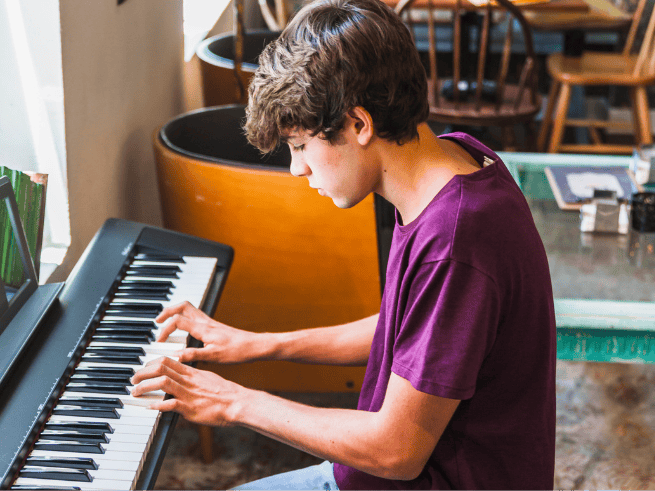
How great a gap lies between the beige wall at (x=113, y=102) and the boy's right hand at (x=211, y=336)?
0.48 metres

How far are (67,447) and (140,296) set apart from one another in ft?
1.29

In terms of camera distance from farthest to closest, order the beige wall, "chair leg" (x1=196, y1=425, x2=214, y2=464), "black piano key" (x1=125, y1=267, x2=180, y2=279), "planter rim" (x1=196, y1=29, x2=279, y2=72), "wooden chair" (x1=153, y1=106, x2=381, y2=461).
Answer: "planter rim" (x1=196, y1=29, x2=279, y2=72) → "chair leg" (x1=196, y1=425, x2=214, y2=464) → "wooden chair" (x1=153, y1=106, x2=381, y2=461) → the beige wall → "black piano key" (x1=125, y1=267, x2=180, y2=279)

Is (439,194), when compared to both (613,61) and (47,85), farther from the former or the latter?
(613,61)

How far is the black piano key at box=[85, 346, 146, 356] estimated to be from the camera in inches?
46.4

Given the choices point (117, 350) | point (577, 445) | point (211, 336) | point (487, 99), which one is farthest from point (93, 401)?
point (487, 99)

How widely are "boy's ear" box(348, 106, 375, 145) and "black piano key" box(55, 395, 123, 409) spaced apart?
1.73 ft

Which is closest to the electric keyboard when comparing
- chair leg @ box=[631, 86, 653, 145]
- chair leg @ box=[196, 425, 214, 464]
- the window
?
the window

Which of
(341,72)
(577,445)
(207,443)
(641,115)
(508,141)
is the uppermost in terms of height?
(341,72)

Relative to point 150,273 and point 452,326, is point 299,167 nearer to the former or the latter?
point 452,326

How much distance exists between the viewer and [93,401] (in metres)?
1.08

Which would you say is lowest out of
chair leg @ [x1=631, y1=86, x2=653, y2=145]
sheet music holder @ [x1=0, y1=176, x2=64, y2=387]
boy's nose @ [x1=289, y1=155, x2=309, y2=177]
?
chair leg @ [x1=631, y1=86, x2=653, y2=145]

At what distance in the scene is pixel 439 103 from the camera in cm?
324

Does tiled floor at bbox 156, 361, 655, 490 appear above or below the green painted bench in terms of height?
below

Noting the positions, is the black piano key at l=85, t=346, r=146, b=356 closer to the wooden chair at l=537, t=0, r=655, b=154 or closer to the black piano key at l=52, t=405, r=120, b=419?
the black piano key at l=52, t=405, r=120, b=419
